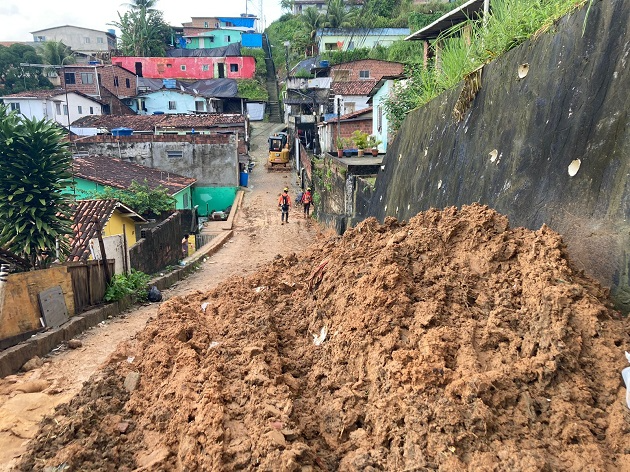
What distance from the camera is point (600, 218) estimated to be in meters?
3.40

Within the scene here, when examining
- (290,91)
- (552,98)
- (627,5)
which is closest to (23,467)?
(552,98)

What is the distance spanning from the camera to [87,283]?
34.2ft

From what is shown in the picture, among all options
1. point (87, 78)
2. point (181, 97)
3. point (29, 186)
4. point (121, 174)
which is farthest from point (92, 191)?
point (87, 78)

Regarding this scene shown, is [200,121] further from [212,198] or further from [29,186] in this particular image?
[29,186]

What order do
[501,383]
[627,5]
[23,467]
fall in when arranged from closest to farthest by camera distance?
[501,383]
[23,467]
[627,5]

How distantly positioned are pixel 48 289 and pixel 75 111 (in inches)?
1542

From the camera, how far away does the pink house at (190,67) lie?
56344mm

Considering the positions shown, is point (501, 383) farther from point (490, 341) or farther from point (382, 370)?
point (382, 370)

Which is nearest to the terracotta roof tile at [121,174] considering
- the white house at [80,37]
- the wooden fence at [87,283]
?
the wooden fence at [87,283]

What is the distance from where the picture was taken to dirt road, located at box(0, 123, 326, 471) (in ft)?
17.6

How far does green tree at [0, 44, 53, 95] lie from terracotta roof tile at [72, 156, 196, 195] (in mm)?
29592

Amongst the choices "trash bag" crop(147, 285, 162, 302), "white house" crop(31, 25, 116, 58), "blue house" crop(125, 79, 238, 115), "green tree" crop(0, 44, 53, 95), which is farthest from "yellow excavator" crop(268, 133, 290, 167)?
"white house" crop(31, 25, 116, 58)

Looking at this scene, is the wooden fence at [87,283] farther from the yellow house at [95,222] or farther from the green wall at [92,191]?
the green wall at [92,191]

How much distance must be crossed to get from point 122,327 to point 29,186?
11.2 ft
